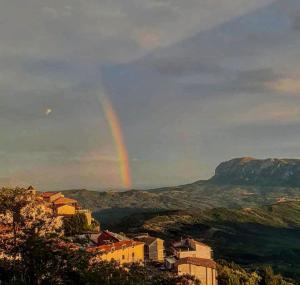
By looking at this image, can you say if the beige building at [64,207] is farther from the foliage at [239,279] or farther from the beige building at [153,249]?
the foliage at [239,279]

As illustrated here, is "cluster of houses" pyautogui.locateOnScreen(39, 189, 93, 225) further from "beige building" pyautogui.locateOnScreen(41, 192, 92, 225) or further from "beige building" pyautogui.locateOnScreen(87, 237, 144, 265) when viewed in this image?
"beige building" pyautogui.locateOnScreen(87, 237, 144, 265)

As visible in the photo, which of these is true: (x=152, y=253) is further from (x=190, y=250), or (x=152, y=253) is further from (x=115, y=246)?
(x=115, y=246)

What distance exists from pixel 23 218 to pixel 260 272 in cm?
10933

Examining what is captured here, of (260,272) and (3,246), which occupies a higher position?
(3,246)

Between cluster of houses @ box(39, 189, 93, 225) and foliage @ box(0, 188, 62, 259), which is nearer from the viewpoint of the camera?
foliage @ box(0, 188, 62, 259)

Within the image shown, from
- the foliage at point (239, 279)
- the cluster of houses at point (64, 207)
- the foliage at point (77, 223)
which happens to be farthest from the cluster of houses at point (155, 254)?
the cluster of houses at point (64, 207)

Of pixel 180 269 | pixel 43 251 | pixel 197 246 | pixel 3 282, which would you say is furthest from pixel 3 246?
pixel 197 246

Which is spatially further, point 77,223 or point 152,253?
point 77,223

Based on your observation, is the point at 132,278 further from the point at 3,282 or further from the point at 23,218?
the point at 23,218

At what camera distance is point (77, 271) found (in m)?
58.8

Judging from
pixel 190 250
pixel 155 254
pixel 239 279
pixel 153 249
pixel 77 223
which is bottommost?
pixel 239 279

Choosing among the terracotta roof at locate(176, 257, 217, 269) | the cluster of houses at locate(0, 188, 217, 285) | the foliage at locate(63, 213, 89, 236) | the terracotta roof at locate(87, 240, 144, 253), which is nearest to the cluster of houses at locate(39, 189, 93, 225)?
the foliage at locate(63, 213, 89, 236)

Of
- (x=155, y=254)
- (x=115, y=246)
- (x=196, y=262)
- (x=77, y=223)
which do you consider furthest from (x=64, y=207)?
(x=196, y=262)

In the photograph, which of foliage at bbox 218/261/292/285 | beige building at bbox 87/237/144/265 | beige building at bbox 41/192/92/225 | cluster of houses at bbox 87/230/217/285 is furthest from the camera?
beige building at bbox 41/192/92/225
